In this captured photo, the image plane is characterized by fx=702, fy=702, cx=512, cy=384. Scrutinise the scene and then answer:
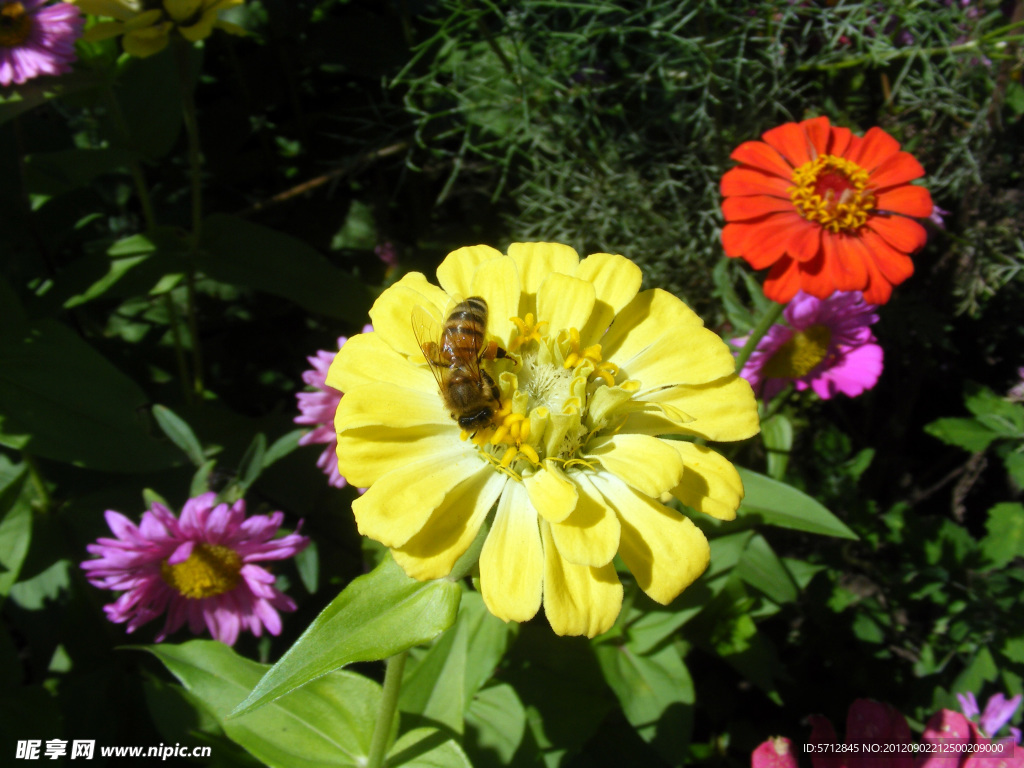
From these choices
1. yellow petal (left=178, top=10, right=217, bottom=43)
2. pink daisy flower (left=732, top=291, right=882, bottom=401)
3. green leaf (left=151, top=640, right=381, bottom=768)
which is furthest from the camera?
pink daisy flower (left=732, top=291, right=882, bottom=401)

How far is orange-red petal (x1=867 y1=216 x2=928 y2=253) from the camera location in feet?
4.36

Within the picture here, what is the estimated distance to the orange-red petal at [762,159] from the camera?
141 cm

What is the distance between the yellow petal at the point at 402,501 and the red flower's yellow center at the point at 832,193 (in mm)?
936

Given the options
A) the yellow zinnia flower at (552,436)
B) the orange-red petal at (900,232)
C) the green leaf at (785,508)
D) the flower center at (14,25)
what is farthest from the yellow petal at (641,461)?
the flower center at (14,25)

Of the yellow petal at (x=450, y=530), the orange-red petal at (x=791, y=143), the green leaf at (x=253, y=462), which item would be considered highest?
the orange-red petal at (x=791, y=143)

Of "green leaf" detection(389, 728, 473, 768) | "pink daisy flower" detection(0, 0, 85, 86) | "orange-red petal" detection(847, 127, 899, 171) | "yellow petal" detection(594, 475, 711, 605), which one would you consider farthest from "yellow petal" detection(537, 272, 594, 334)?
"pink daisy flower" detection(0, 0, 85, 86)

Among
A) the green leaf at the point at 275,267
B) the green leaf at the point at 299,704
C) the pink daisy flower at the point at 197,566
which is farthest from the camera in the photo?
the green leaf at the point at 275,267

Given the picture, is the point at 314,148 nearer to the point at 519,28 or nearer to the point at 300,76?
the point at 300,76

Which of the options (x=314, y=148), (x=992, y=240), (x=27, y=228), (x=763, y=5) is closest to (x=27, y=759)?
(x=27, y=228)

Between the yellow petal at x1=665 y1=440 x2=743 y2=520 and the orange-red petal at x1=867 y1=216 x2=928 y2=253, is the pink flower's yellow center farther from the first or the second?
the yellow petal at x1=665 y1=440 x2=743 y2=520

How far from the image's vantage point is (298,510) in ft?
5.41

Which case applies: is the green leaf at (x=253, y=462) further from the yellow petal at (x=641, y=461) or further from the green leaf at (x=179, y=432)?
the yellow petal at (x=641, y=461)

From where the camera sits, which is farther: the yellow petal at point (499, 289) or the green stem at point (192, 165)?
the green stem at point (192, 165)

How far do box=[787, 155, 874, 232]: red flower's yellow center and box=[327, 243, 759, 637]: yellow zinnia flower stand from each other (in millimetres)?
602
